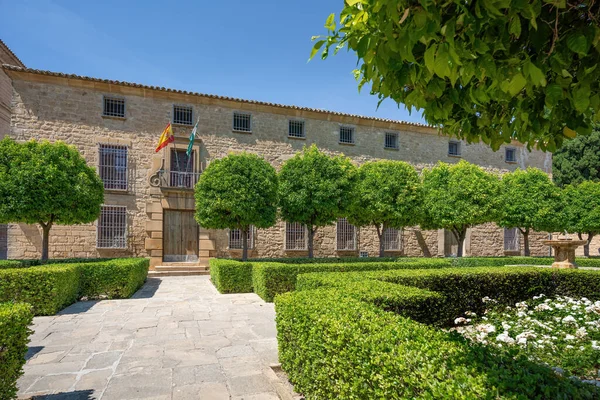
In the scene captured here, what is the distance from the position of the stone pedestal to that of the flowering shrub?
6734 mm

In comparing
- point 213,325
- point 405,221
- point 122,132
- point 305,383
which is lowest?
point 213,325

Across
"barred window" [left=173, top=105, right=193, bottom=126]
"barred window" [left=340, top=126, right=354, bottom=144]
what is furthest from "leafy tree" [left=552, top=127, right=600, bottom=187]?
"barred window" [left=173, top=105, right=193, bottom=126]

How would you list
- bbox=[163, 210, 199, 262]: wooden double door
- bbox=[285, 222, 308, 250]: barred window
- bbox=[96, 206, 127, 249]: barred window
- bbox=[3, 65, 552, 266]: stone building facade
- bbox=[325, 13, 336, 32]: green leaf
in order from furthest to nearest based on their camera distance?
bbox=[285, 222, 308, 250]: barred window → bbox=[163, 210, 199, 262]: wooden double door → bbox=[96, 206, 127, 249]: barred window → bbox=[3, 65, 552, 266]: stone building facade → bbox=[325, 13, 336, 32]: green leaf

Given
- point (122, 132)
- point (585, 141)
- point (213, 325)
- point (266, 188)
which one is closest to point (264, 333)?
point (213, 325)

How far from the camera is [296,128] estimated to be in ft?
55.5

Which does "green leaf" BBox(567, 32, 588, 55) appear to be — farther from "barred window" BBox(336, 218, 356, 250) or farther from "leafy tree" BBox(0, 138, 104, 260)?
"barred window" BBox(336, 218, 356, 250)

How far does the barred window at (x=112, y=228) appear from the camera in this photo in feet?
45.2

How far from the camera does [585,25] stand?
1942 mm

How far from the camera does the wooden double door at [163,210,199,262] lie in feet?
48.3

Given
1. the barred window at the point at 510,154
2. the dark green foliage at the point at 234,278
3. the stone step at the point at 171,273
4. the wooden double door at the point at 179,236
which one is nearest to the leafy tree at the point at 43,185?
the stone step at the point at 171,273

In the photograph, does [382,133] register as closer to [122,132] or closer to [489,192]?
[489,192]

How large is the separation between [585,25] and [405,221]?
43.1 ft

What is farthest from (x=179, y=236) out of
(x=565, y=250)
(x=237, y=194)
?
(x=565, y=250)

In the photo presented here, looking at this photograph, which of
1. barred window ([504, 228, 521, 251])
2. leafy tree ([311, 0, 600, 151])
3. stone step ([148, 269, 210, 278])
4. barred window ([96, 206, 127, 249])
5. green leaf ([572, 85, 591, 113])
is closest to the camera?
leafy tree ([311, 0, 600, 151])
